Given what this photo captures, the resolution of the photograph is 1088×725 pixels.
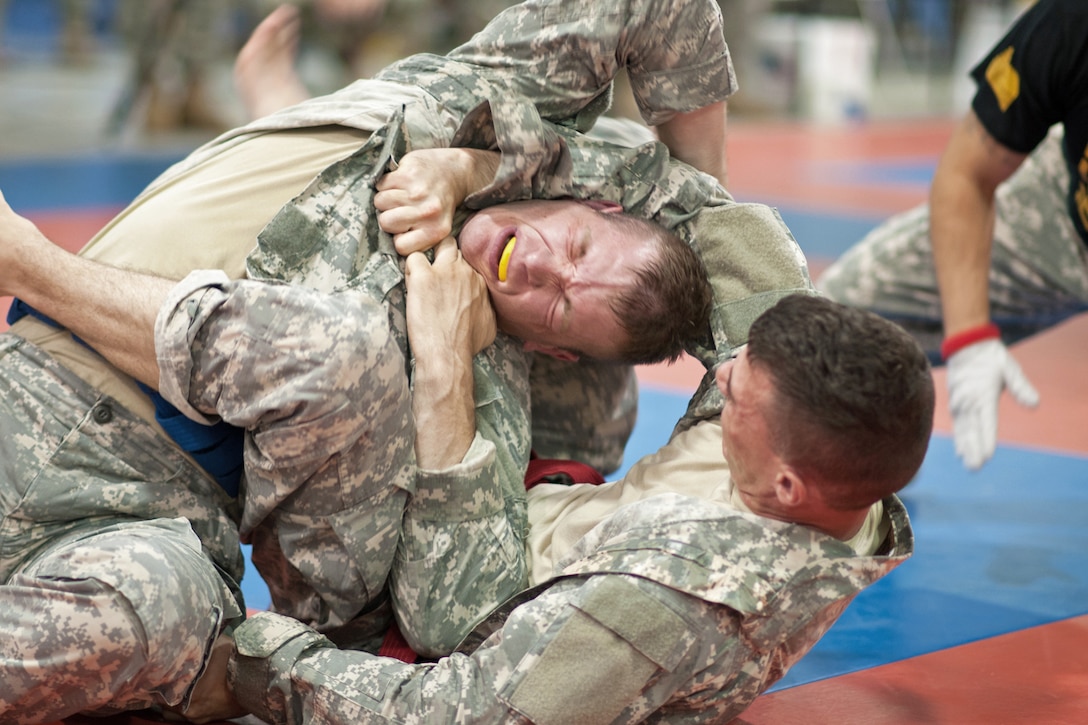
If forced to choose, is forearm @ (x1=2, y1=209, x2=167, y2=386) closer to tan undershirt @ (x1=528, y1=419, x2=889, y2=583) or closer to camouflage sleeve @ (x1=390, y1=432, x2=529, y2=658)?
camouflage sleeve @ (x1=390, y1=432, x2=529, y2=658)

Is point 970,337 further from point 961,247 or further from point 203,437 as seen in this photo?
point 203,437

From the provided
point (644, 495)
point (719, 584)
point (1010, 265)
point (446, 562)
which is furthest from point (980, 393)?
point (446, 562)

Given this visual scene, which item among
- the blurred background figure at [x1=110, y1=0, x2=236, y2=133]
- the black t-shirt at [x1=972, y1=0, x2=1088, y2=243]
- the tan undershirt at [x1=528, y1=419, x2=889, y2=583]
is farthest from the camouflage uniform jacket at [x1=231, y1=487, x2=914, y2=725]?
the blurred background figure at [x1=110, y1=0, x2=236, y2=133]

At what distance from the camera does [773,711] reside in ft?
7.95

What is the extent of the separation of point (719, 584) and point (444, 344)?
2.34 ft

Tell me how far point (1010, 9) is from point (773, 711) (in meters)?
19.1

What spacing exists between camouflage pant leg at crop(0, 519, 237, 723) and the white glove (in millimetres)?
2034

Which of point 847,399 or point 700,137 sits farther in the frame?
point 700,137

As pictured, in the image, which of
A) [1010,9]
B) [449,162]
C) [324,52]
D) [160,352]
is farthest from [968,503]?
[1010,9]

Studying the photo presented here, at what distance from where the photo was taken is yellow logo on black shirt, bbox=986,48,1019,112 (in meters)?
3.44

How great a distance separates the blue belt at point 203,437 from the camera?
7.48 feet

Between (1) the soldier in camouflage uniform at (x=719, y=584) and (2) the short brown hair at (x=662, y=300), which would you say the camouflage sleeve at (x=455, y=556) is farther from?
(2) the short brown hair at (x=662, y=300)

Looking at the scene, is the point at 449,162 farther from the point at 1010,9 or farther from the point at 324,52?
the point at 1010,9

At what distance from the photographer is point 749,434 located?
2084 millimetres
